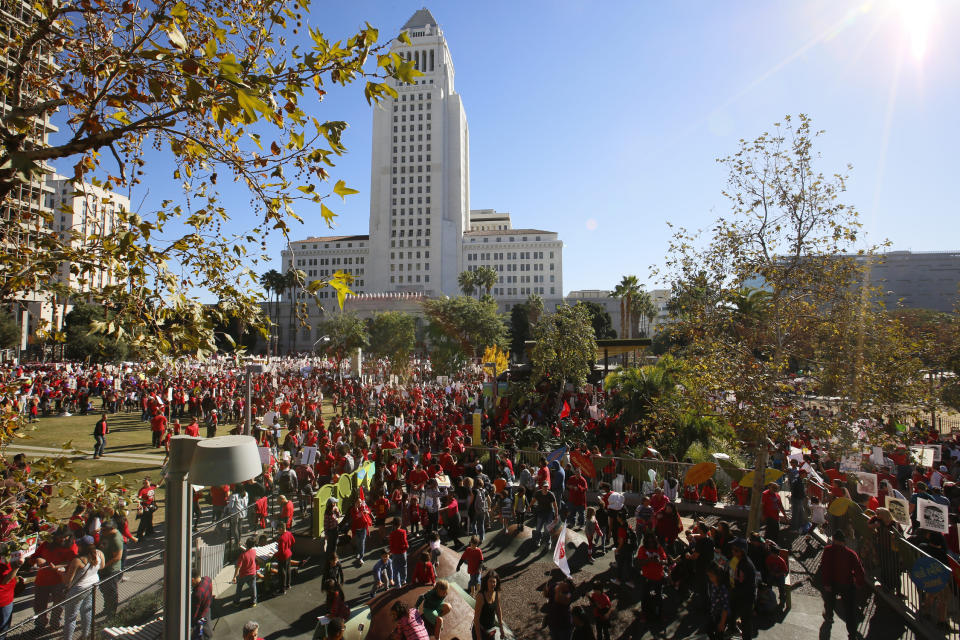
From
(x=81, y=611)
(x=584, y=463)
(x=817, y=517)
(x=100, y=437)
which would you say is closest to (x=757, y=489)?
(x=817, y=517)

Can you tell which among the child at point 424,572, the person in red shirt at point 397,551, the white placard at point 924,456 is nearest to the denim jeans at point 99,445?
the person in red shirt at point 397,551

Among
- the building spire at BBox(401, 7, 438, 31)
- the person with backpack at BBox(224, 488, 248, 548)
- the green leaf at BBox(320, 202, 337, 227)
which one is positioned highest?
the building spire at BBox(401, 7, 438, 31)

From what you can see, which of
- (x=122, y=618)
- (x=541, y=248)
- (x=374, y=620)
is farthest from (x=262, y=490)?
(x=541, y=248)

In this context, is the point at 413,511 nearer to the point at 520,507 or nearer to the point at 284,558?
the point at 520,507

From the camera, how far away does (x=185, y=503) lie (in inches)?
114

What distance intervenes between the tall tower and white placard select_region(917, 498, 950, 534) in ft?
323

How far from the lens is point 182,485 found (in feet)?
9.41

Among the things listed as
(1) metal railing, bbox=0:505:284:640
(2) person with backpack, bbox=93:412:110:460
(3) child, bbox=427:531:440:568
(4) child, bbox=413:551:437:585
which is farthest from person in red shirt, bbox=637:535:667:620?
(2) person with backpack, bbox=93:412:110:460

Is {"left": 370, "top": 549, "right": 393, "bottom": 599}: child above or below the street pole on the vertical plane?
below

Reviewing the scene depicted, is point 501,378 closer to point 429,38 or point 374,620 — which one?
point 374,620

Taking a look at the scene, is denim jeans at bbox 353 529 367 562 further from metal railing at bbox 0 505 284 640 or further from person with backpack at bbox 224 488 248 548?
metal railing at bbox 0 505 284 640

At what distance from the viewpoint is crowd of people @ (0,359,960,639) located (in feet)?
23.2

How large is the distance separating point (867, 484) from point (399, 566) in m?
10.6

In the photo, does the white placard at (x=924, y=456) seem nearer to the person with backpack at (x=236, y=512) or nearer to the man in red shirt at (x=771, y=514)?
the man in red shirt at (x=771, y=514)
